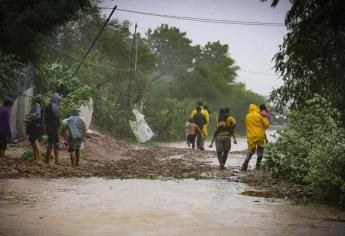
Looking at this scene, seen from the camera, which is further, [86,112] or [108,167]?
[86,112]

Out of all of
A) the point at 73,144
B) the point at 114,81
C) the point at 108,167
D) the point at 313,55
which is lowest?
the point at 108,167

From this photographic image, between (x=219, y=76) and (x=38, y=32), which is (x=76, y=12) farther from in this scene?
(x=219, y=76)

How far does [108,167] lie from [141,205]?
664 centimetres

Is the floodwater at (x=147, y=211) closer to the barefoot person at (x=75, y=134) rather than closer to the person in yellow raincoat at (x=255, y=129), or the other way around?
the barefoot person at (x=75, y=134)

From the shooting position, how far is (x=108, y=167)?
53.5 feet

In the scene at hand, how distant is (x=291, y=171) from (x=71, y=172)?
5.20 meters

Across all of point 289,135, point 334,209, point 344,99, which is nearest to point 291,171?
point 289,135

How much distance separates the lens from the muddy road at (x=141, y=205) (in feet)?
25.7

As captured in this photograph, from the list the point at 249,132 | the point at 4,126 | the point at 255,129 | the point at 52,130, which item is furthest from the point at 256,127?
the point at 4,126

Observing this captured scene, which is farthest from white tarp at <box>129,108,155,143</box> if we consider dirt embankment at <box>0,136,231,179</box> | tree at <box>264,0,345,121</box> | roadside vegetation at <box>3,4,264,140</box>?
tree at <box>264,0,345,121</box>

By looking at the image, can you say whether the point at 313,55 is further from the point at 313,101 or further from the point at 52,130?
the point at 52,130

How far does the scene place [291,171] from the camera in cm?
1305

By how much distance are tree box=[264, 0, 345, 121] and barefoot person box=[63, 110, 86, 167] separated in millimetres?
5524

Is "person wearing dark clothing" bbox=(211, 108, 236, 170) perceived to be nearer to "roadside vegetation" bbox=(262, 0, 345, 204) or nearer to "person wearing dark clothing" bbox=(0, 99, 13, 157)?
"roadside vegetation" bbox=(262, 0, 345, 204)
